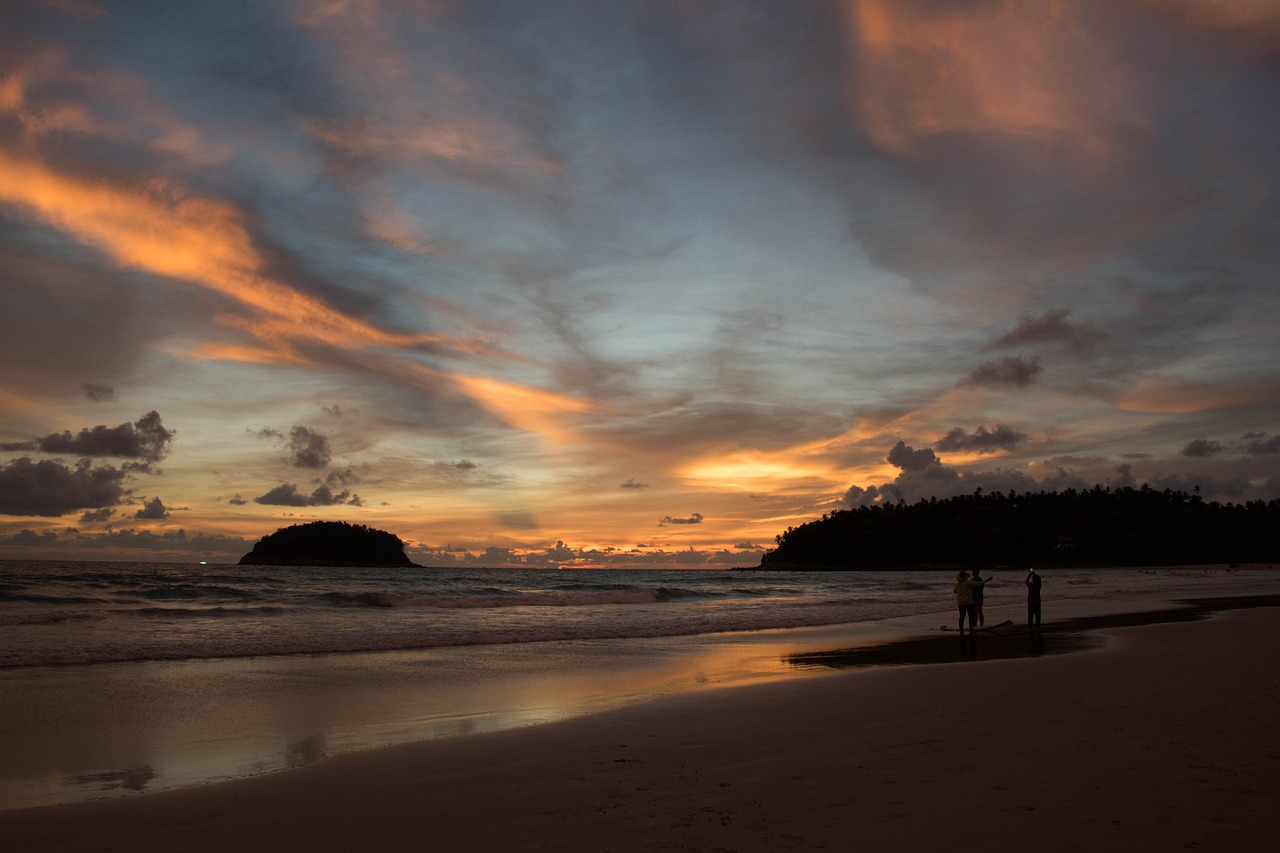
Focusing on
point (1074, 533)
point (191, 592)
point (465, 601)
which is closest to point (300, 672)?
point (465, 601)

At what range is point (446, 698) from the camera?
468 inches

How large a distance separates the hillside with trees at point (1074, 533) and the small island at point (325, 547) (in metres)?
109

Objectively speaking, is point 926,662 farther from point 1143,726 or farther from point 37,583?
point 37,583

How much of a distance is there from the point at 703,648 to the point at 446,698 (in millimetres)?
9071

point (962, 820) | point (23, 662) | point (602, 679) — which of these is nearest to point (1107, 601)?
point (602, 679)

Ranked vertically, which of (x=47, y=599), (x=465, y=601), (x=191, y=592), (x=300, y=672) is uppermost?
(x=300, y=672)

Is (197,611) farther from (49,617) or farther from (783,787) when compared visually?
(783,787)

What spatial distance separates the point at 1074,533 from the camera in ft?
529

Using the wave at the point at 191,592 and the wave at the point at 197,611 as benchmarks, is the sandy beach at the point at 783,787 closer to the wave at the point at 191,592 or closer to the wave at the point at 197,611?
the wave at the point at 197,611

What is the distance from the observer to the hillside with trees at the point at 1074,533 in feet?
509

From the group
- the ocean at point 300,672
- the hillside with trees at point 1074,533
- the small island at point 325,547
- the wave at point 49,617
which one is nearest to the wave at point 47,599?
the ocean at point 300,672

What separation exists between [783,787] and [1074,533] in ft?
589

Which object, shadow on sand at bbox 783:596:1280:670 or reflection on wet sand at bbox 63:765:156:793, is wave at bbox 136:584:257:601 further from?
reflection on wet sand at bbox 63:765:156:793

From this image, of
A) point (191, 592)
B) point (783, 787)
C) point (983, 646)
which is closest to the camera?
point (783, 787)
